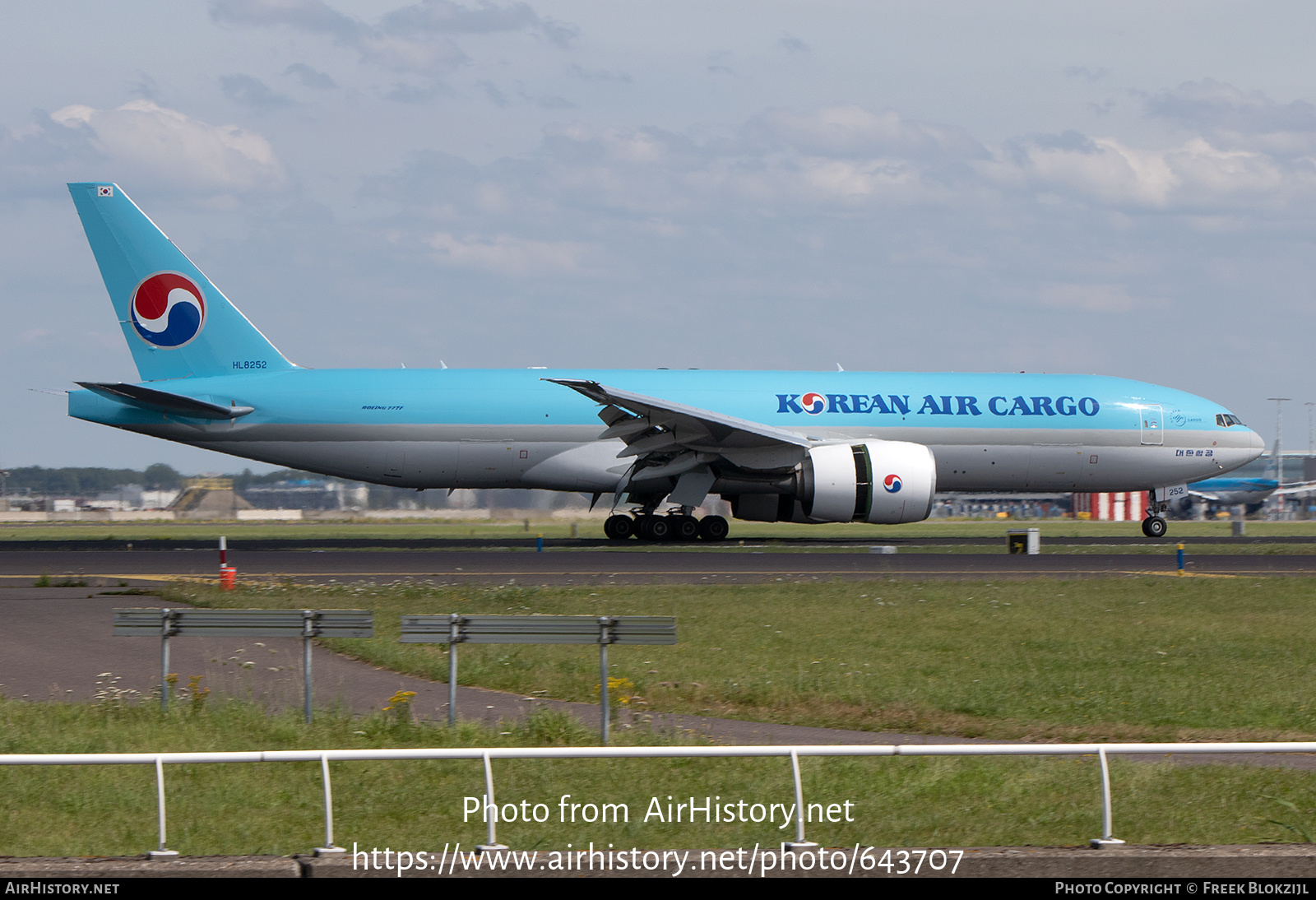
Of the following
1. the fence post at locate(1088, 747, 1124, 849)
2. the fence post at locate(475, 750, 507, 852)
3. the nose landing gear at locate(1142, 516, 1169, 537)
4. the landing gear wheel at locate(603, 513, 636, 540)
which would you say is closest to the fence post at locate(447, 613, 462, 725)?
the fence post at locate(475, 750, 507, 852)

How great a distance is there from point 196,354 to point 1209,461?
28.2 meters

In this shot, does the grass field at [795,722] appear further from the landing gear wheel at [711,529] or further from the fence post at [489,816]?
the landing gear wheel at [711,529]

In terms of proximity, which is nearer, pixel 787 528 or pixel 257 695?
pixel 257 695

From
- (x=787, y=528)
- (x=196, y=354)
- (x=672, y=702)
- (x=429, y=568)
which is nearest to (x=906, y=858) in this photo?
(x=672, y=702)

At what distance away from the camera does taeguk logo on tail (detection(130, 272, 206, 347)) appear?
34.1 m

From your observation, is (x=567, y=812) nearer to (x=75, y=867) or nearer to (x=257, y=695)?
(x=75, y=867)

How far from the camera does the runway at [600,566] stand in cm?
2411

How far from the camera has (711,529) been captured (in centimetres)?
3456

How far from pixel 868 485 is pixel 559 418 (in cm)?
846

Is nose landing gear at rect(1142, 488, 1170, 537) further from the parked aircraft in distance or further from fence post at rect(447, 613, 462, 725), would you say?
the parked aircraft in distance

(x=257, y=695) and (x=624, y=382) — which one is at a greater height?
(x=624, y=382)

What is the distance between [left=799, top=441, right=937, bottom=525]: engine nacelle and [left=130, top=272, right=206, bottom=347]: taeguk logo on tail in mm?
17082

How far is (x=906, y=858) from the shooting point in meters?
6.53

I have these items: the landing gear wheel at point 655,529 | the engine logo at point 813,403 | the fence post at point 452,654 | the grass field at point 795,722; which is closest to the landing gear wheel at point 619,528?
the landing gear wheel at point 655,529
